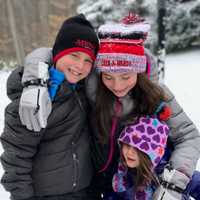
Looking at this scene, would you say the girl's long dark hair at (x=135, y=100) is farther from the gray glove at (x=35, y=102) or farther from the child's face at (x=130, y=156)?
the gray glove at (x=35, y=102)

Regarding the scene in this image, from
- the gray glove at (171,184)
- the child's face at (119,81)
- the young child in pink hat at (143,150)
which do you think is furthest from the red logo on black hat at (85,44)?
the gray glove at (171,184)

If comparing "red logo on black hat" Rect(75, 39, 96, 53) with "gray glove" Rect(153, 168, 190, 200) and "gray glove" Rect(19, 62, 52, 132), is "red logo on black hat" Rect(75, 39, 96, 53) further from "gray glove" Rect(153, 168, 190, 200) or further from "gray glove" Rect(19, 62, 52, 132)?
"gray glove" Rect(153, 168, 190, 200)

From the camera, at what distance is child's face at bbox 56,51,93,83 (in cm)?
254

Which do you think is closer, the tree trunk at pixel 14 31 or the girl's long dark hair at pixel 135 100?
Answer: the girl's long dark hair at pixel 135 100

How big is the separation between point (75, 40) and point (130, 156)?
775 mm

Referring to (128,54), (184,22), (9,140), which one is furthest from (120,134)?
(184,22)

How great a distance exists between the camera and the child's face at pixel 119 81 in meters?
2.61

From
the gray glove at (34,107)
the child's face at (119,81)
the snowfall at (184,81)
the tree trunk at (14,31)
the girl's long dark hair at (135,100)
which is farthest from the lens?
the tree trunk at (14,31)

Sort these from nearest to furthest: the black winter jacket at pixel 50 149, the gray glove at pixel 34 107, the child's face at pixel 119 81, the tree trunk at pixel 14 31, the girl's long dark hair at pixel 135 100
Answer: the gray glove at pixel 34 107, the black winter jacket at pixel 50 149, the child's face at pixel 119 81, the girl's long dark hair at pixel 135 100, the tree trunk at pixel 14 31

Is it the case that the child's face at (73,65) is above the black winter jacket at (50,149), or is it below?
above

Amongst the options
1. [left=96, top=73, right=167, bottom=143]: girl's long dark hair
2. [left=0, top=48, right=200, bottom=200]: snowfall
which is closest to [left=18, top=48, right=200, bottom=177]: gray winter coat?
[left=96, top=73, right=167, bottom=143]: girl's long dark hair

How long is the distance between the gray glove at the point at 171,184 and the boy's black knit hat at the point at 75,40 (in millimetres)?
832

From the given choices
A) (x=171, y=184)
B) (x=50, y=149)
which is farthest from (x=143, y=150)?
(x=50, y=149)

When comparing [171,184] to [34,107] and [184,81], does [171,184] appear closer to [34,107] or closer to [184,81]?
[34,107]
